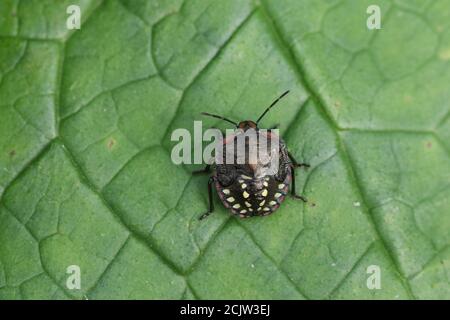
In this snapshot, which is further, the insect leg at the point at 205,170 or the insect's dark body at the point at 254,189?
the insect leg at the point at 205,170

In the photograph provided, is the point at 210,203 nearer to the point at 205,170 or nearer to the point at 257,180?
the point at 205,170

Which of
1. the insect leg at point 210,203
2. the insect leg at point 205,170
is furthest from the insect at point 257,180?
the insect leg at point 205,170

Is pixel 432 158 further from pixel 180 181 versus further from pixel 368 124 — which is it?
pixel 180 181

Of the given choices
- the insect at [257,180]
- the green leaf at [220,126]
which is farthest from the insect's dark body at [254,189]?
the green leaf at [220,126]

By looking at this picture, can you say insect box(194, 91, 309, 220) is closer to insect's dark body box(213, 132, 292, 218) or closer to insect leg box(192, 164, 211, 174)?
insect's dark body box(213, 132, 292, 218)

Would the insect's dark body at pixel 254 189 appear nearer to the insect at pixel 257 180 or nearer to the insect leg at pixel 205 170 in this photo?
the insect at pixel 257 180

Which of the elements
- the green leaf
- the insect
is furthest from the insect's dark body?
the green leaf

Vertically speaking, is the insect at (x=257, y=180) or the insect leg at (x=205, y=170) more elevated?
the insect leg at (x=205, y=170)

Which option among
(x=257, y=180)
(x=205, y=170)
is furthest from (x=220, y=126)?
(x=257, y=180)
